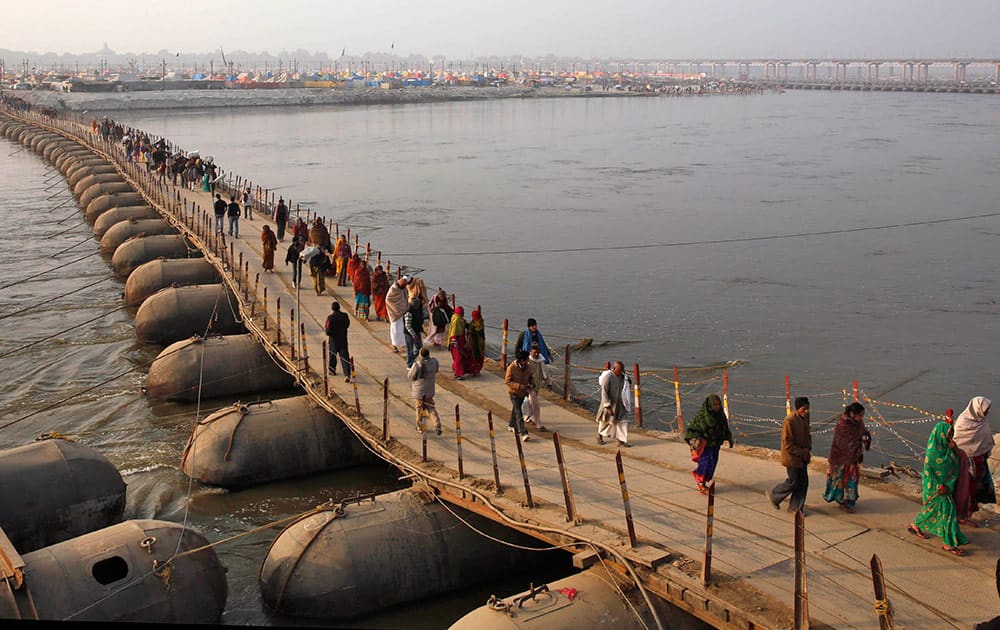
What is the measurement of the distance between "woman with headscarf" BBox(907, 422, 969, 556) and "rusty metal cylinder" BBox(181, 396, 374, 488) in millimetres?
9746

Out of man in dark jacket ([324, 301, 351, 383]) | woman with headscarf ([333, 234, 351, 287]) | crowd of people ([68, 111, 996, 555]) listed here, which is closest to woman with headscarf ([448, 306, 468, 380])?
crowd of people ([68, 111, 996, 555])

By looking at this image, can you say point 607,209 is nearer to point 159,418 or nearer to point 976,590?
point 159,418

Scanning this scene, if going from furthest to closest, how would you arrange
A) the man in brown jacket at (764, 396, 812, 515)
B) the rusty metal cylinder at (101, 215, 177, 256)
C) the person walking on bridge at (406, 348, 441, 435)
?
the rusty metal cylinder at (101, 215, 177, 256)
the person walking on bridge at (406, 348, 441, 435)
the man in brown jacket at (764, 396, 812, 515)

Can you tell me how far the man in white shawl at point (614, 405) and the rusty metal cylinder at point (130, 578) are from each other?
5352mm

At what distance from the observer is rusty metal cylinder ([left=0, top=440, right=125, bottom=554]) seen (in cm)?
1306

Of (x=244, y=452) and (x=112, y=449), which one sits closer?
(x=244, y=452)

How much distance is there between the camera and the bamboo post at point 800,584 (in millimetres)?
8281

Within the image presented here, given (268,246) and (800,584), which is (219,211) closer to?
(268,246)

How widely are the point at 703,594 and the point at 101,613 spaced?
6.31 meters

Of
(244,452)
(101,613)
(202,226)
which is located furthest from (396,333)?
(202,226)

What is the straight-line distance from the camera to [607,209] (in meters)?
50.4

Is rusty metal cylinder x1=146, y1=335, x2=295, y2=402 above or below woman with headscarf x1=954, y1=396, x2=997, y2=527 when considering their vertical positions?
below

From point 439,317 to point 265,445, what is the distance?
395 cm

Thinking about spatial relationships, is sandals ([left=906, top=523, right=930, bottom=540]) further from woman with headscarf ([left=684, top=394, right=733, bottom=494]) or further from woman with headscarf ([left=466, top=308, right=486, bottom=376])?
woman with headscarf ([left=466, top=308, right=486, bottom=376])
